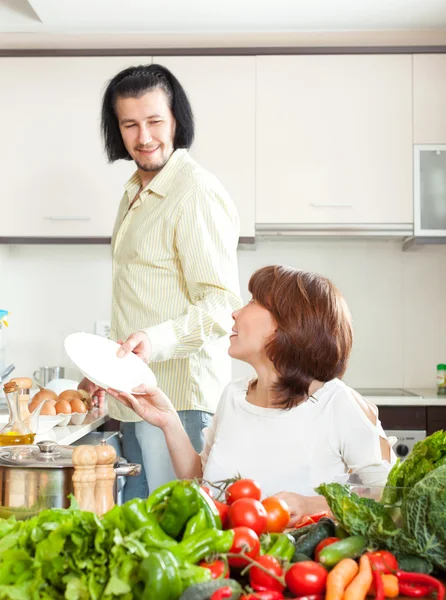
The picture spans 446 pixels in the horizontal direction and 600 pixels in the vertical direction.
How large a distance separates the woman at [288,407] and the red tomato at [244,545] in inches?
26.9

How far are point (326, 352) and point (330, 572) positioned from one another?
2.60 ft

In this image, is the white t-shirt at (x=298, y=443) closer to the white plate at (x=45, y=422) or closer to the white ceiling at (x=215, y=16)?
the white plate at (x=45, y=422)

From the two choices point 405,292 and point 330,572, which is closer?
point 330,572

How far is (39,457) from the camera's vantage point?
1.09 metres

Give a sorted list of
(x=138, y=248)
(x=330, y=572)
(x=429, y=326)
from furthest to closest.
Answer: (x=429, y=326) → (x=138, y=248) → (x=330, y=572)

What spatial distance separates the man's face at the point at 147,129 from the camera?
2.11 metres

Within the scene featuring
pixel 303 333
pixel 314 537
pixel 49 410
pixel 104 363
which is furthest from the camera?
pixel 49 410

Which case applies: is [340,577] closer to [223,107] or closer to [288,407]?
[288,407]

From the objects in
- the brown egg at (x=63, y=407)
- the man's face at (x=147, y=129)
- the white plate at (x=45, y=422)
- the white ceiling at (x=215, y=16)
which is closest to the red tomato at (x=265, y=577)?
the white plate at (x=45, y=422)

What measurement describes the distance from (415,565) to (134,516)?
30cm

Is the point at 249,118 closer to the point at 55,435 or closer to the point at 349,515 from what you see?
the point at 55,435

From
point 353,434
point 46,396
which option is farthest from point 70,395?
point 353,434

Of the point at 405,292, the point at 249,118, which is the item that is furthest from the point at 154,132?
the point at 405,292

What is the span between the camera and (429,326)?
11.3 ft
